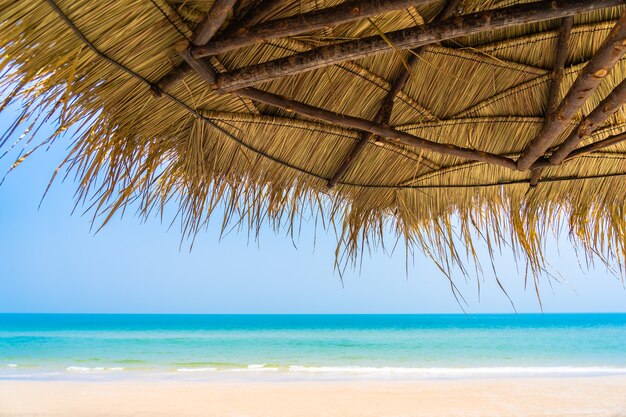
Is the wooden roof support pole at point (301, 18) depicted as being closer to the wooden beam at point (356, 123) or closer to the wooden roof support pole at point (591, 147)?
the wooden beam at point (356, 123)

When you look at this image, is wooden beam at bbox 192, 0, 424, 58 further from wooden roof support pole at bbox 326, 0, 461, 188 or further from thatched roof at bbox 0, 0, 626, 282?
wooden roof support pole at bbox 326, 0, 461, 188

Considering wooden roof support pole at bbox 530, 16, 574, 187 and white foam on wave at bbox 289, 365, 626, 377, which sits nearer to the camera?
wooden roof support pole at bbox 530, 16, 574, 187

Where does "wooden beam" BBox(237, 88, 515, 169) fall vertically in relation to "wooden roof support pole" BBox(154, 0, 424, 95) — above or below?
below

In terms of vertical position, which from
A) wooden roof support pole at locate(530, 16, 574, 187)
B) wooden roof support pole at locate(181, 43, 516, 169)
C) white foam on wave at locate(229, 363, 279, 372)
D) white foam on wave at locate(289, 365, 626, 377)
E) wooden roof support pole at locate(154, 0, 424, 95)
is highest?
wooden roof support pole at locate(530, 16, 574, 187)

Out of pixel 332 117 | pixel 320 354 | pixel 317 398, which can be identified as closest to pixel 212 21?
pixel 332 117

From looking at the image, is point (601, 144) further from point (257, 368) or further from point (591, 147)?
point (257, 368)

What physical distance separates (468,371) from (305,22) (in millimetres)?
A: 10112

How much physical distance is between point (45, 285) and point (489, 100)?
40467 mm

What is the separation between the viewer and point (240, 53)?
49.2 inches

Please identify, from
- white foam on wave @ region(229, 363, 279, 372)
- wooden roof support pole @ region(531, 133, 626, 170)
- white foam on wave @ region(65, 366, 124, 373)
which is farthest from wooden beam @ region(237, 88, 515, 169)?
white foam on wave @ region(65, 366, 124, 373)

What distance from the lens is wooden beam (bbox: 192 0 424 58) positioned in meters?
0.94

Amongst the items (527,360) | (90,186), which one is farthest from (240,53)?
(527,360)

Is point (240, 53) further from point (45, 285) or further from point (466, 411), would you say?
point (45, 285)

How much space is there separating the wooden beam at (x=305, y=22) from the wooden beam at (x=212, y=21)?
0.07ft
